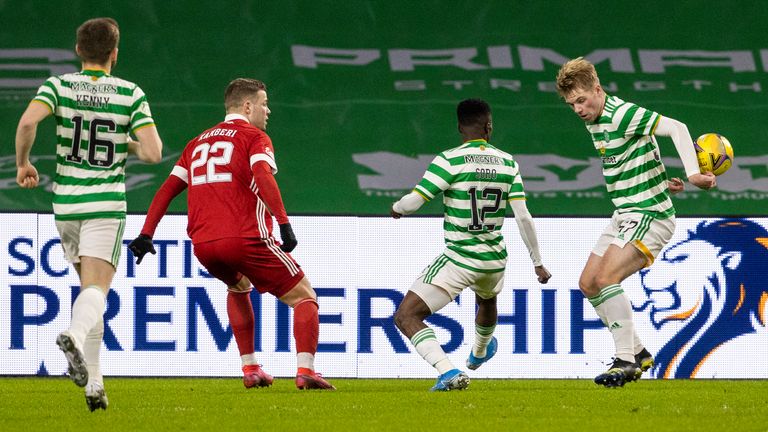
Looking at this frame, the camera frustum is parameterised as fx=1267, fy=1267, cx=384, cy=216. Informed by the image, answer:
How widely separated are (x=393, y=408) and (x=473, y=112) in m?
1.75

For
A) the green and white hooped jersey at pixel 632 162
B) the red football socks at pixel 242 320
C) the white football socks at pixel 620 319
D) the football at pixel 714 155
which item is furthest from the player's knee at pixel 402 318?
the football at pixel 714 155

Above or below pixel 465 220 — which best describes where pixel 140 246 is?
below

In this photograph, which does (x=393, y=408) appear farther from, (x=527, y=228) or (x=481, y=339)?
(x=481, y=339)

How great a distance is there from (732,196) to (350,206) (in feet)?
11.9

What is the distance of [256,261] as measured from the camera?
6285mm

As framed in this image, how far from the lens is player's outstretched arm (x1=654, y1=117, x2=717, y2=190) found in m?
6.03

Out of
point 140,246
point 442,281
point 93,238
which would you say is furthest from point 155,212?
point 442,281

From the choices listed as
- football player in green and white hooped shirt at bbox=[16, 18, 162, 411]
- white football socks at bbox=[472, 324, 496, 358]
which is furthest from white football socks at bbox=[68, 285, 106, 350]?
white football socks at bbox=[472, 324, 496, 358]

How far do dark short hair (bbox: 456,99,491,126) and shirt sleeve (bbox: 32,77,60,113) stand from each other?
2143 mm

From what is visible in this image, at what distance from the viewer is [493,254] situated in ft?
21.2

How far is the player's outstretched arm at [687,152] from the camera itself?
6031 mm

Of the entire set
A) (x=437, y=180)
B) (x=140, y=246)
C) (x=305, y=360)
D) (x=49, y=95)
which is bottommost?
(x=305, y=360)

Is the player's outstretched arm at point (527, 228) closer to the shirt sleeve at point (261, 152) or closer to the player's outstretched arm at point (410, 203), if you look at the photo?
the player's outstretched arm at point (410, 203)

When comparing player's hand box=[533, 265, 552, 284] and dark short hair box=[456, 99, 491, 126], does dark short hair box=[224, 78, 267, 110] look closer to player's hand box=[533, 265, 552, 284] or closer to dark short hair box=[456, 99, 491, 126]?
dark short hair box=[456, 99, 491, 126]
